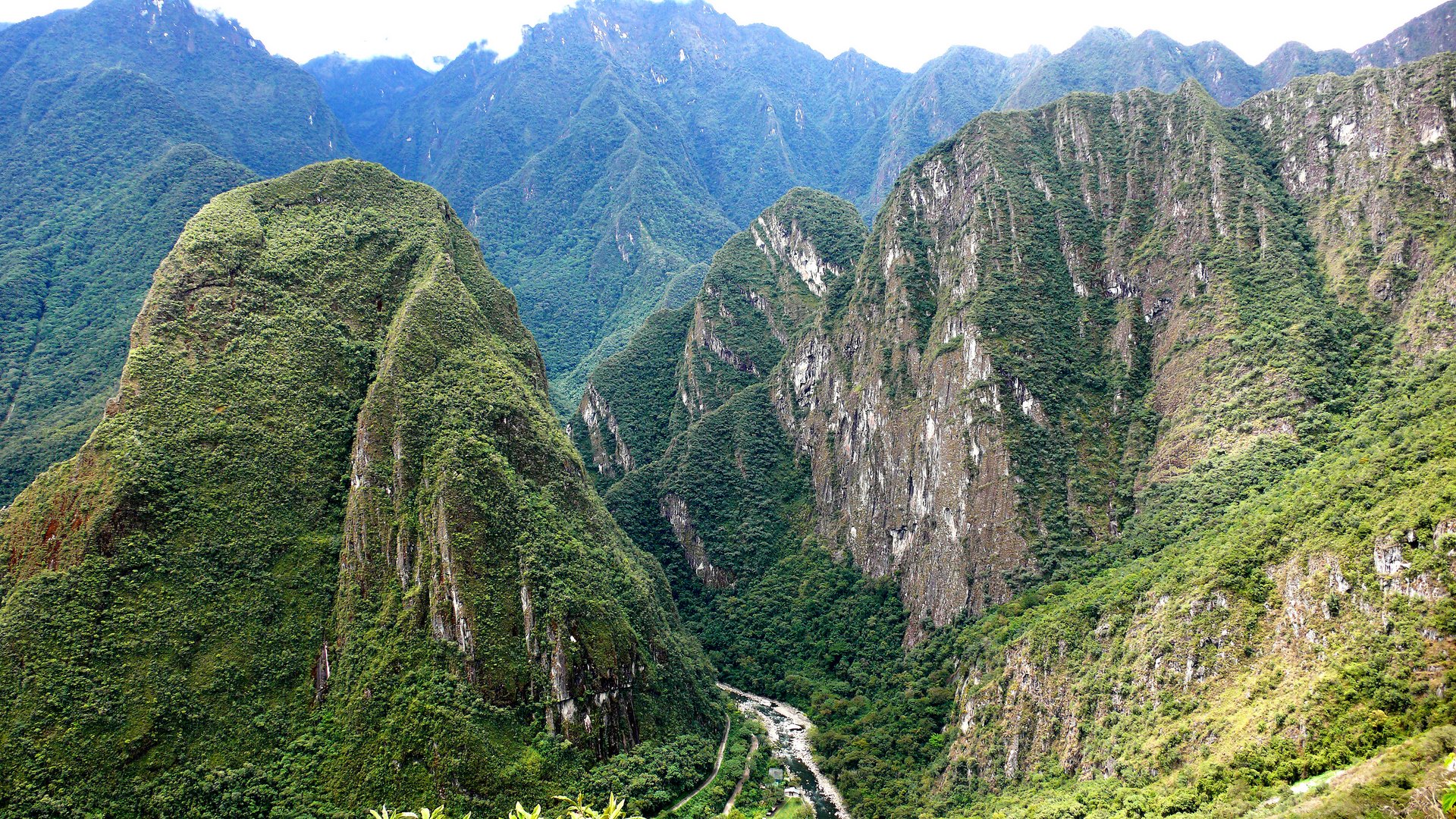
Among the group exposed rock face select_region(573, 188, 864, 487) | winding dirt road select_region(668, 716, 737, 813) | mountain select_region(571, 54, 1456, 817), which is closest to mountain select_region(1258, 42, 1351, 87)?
mountain select_region(571, 54, 1456, 817)

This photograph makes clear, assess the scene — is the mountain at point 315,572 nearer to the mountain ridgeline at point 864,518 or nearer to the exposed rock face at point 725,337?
the mountain ridgeline at point 864,518

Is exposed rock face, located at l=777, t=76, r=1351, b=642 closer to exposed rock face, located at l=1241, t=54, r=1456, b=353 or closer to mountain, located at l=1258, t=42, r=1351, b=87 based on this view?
exposed rock face, located at l=1241, t=54, r=1456, b=353

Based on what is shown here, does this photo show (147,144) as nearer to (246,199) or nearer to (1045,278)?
(246,199)

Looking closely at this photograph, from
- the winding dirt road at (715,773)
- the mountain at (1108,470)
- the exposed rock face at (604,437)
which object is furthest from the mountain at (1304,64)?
the winding dirt road at (715,773)

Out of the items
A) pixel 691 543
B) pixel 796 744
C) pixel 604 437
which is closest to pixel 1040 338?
pixel 796 744

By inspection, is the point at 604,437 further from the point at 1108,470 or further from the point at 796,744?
the point at 1108,470
